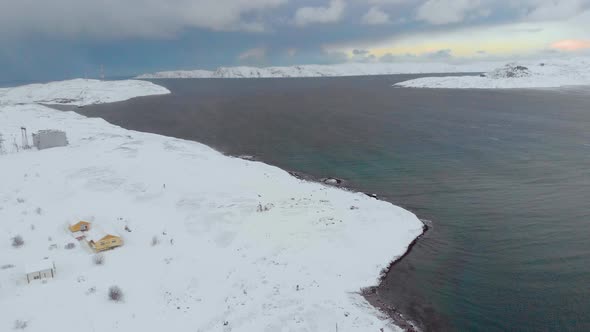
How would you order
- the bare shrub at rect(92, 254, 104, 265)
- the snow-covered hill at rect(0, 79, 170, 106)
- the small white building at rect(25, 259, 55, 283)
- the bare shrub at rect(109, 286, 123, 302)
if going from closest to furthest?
the bare shrub at rect(109, 286, 123, 302), the small white building at rect(25, 259, 55, 283), the bare shrub at rect(92, 254, 104, 265), the snow-covered hill at rect(0, 79, 170, 106)

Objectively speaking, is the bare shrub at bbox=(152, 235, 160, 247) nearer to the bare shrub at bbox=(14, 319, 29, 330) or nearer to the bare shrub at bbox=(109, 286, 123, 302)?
the bare shrub at bbox=(109, 286, 123, 302)

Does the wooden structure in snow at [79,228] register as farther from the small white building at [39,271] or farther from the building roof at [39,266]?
the small white building at [39,271]

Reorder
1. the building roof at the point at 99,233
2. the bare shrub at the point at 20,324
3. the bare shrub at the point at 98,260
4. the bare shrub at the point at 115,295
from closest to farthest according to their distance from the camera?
the bare shrub at the point at 20,324, the bare shrub at the point at 115,295, the bare shrub at the point at 98,260, the building roof at the point at 99,233

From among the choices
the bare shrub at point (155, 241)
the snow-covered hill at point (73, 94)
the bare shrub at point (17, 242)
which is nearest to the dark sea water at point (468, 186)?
the bare shrub at point (155, 241)

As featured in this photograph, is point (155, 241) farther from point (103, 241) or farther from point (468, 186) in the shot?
point (468, 186)

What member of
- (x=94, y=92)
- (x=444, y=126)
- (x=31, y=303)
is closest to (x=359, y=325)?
(x=31, y=303)

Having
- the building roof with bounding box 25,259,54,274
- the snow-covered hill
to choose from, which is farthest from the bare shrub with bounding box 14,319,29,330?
the snow-covered hill
